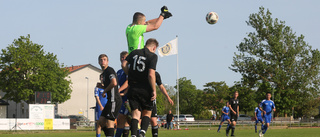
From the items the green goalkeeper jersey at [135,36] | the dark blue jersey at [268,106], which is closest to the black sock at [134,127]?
the green goalkeeper jersey at [135,36]

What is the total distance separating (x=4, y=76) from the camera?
67.5 m

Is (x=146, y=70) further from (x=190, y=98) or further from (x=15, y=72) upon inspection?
(x=190, y=98)

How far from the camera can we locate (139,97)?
8586 mm

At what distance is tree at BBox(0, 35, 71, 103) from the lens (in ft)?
221

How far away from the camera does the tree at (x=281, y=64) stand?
63188 millimetres

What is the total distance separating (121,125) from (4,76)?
60.9 meters

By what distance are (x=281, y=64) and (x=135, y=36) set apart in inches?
2269

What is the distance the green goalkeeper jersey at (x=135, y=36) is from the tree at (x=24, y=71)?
60.6m

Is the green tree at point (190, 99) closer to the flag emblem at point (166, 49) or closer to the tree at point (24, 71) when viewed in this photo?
the tree at point (24, 71)

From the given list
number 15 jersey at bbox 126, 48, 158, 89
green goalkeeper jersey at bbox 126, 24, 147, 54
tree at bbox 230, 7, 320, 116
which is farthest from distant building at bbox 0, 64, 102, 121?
number 15 jersey at bbox 126, 48, 158, 89

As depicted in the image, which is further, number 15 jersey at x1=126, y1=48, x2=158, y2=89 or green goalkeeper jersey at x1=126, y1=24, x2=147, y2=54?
green goalkeeper jersey at x1=126, y1=24, x2=147, y2=54

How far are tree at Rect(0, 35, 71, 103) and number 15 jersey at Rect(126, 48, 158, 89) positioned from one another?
61.4 meters

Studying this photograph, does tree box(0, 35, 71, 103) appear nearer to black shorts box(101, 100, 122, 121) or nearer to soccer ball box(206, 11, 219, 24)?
soccer ball box(206, 11, 219, 24)

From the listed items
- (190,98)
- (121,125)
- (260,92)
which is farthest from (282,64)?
(121,125)
